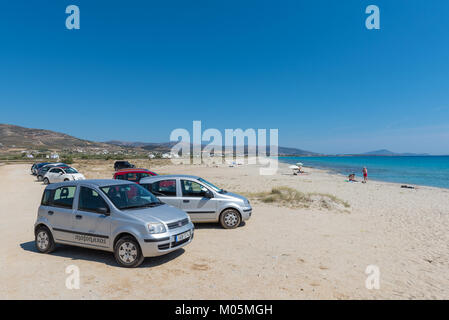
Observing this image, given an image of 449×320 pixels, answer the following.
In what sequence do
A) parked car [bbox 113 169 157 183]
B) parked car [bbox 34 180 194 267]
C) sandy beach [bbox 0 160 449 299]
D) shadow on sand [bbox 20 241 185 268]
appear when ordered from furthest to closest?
parked car [bbox 113 169 157 183] < shadow on sand [bbox 20 241 185 268] < parked car [bbox 34 180 194 267] < sandy beach [bbox 0 160 449 299]

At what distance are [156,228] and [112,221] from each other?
954 millimetres

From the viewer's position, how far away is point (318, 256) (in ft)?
20.2

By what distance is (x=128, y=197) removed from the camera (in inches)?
233

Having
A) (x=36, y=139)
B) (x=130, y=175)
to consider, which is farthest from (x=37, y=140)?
(x=130, y=175)

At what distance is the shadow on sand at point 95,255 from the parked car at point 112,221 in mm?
296

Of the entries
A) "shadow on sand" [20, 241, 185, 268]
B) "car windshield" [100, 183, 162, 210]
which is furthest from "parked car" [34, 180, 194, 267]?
"shadow on sand" [20, 241, 185, 268]

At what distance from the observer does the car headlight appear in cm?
512

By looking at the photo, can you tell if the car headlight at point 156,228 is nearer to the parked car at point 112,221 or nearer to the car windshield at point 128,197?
the parked car at point 112,221

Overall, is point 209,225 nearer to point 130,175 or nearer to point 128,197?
point 128,197

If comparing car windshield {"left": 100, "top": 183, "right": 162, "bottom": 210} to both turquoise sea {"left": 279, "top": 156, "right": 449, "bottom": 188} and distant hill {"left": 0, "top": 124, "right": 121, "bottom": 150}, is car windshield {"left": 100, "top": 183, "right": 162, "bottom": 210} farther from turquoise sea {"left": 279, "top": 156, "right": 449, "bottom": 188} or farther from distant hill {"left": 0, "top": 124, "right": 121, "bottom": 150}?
distant hill {"left": 0, "top": 124, "right": 121, "bottom": 150}

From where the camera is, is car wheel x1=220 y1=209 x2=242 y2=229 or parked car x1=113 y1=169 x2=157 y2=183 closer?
car wheel x1=220 y1=209 x2=242 y2=229

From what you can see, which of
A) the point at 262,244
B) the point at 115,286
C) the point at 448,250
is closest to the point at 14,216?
the point at 115,286

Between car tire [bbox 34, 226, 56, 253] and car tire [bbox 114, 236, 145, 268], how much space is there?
1.96 m

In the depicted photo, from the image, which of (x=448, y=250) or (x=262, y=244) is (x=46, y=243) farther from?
(x=448, y=250)
